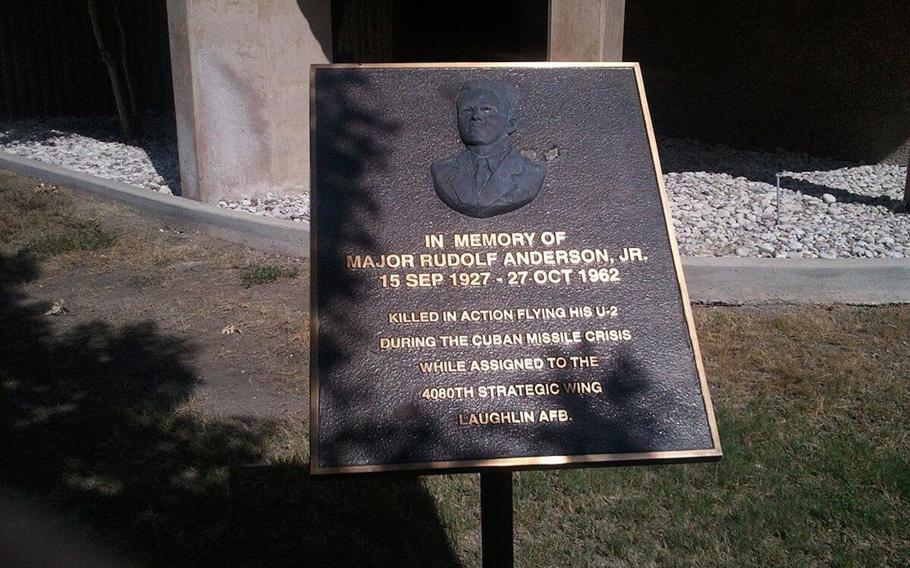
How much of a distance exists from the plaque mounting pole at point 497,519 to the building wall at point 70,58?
37.9ft

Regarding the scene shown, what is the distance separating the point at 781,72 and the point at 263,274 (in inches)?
257

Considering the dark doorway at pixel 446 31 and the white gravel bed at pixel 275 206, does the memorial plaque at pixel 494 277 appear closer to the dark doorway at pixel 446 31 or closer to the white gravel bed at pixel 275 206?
the white gravel bed at pixel 275 206

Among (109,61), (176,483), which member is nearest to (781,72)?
(109,61)

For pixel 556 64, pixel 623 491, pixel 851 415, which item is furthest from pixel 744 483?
pixel 556 64

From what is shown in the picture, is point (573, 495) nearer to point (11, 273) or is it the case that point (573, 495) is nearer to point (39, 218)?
point (11, 273)

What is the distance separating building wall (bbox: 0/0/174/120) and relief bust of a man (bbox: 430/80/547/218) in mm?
11029

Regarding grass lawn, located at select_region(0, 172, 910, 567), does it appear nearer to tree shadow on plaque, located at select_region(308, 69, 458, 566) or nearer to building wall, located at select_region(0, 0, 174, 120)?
tree shadow on plaque, located at select_region(308, 69, 458, 566)

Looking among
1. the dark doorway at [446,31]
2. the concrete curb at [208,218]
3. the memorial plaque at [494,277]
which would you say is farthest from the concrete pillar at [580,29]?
the dark doorway at [446,31]

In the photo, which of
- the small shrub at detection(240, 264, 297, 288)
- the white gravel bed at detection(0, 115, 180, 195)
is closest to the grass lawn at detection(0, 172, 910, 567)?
the small shrub at detection(240, 264, 297, 288)

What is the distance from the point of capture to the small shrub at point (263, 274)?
6.21 metres

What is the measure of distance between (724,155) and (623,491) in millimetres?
6962

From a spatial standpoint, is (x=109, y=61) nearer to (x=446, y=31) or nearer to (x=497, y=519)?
(x=446, y=31)

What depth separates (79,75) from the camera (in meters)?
13.5

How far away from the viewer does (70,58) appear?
13.3m
